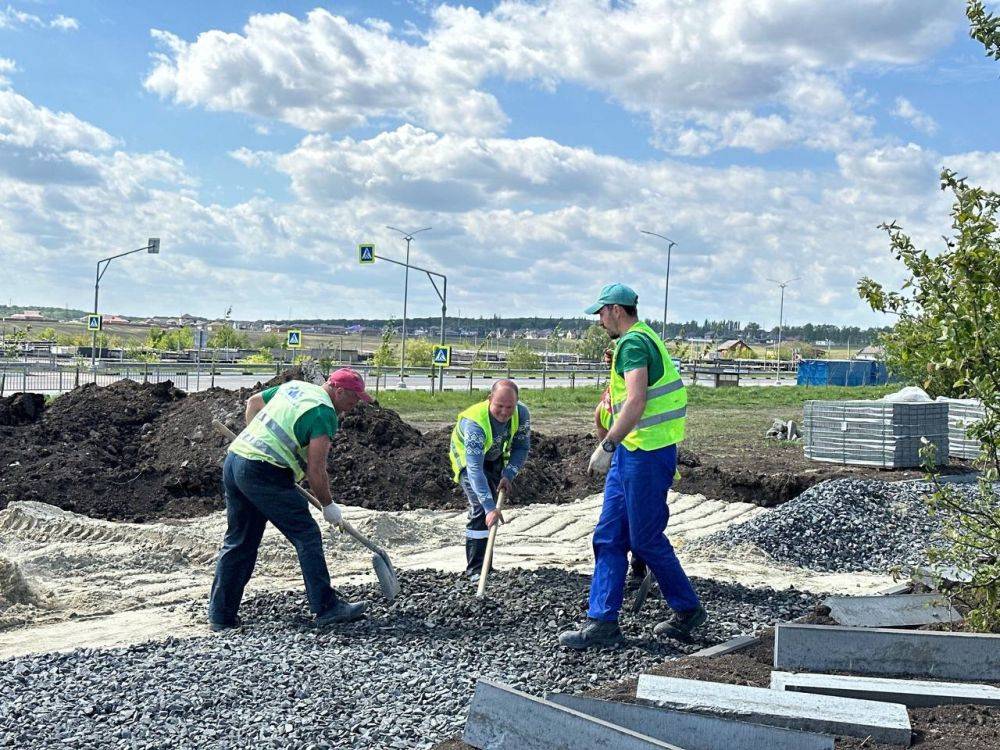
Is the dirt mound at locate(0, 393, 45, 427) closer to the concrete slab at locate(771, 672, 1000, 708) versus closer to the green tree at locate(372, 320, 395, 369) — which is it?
the concrete slab at locate(771, 672, 1000, 708)

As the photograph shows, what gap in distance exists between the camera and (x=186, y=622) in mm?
7332

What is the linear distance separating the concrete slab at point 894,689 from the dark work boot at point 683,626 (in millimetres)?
1080

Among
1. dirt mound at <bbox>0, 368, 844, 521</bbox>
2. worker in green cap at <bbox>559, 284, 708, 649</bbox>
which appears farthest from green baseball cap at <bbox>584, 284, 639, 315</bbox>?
dirt mound at <bbox>0, 368, 844, 521</bbox>

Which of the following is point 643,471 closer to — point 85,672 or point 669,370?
point 669,370

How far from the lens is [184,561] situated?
32.7ft

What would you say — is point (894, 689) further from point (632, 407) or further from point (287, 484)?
point (287, 484)

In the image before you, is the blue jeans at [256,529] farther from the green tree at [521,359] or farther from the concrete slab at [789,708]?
the green tree at [521,359]

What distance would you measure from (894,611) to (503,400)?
2929 millimetres

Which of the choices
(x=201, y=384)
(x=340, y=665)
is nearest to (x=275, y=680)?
(x=340, y=665)

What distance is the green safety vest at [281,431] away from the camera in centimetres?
664

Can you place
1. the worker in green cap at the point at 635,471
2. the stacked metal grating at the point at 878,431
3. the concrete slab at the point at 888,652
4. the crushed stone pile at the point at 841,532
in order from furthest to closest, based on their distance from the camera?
the stacked metal grating at the point at 878,431 → the crushed stone pile at the point at 841,532 → the worker in green cap at the point at 635,471 → the concrete slab at the point at 888,652

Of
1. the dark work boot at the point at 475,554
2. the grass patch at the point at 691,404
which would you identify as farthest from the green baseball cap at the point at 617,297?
the grass patch at the point at 691,404

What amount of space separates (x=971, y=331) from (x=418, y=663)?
3.40 metres

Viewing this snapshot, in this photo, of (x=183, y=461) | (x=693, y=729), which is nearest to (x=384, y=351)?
(x=183, y=461)
